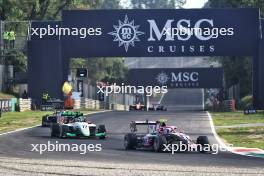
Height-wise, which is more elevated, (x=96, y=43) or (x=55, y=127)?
(x=96, y=43)

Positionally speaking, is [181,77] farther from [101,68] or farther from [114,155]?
[114,155]

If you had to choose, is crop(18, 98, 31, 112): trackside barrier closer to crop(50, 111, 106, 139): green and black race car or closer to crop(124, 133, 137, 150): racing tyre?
crop(50, 111, 106, 139): green and black race car

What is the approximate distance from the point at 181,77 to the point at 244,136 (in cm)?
5183

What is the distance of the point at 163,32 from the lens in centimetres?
5122

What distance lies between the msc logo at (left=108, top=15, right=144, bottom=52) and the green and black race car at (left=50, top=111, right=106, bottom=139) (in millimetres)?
22617

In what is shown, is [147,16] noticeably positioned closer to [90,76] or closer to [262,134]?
[262,134]

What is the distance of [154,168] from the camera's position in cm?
1689

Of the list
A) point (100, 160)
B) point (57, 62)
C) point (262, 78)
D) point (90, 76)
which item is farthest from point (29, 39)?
point (90, 76)

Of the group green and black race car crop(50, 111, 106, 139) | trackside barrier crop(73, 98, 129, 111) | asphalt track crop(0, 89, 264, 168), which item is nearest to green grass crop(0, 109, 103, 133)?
asphalt track crop(0, 89, 264, 168)

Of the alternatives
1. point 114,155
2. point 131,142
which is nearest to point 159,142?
point 131,142

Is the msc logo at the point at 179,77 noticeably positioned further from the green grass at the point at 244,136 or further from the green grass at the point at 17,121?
the green grass at the point at 244,136

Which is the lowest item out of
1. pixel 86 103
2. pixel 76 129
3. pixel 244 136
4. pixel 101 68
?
pixel 244 136

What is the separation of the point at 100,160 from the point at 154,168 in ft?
8.61

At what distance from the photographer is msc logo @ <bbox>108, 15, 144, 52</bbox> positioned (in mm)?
51719
